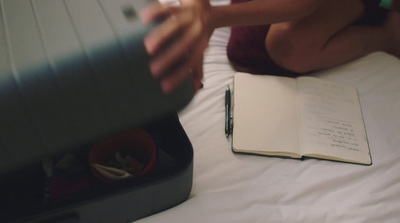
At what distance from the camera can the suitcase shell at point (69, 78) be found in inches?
15.0

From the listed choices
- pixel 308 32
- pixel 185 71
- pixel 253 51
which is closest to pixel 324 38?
pixel 308 32

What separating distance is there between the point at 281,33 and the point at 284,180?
14.5 inches

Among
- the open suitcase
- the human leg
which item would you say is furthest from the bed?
the open suitcase

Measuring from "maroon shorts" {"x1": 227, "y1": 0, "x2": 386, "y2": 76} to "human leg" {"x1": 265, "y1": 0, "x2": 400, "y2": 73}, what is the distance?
19 millimetres

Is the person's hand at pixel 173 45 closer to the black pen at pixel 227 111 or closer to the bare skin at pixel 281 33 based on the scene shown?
the bare skin at pixel 281 33

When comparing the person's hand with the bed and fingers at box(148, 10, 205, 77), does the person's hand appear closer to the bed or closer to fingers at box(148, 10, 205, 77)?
fingers at box(148, 10, 205, 77)

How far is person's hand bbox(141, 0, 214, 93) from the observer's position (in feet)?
1.33

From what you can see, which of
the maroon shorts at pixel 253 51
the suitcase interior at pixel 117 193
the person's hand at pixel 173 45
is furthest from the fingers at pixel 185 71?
the maroon shorts at pixel 253 51

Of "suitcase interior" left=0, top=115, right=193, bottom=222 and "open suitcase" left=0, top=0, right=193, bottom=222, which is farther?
"suitcase interior" left=0, top=115, right=193, bottom=222

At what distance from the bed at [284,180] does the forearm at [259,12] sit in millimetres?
215

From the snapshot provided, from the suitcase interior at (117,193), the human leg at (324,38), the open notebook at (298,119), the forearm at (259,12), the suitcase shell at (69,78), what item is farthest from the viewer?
the human leg at (324,38)

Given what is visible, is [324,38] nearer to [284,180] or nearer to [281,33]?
[281,33]

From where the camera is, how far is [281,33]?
86cm

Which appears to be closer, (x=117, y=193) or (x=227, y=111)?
(x=117, y=193)
